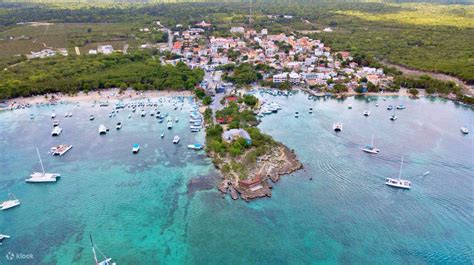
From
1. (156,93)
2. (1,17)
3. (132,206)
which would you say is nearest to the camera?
(132,206)

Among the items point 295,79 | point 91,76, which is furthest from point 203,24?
point 295,79

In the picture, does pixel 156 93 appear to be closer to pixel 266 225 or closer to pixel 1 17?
pixel 266 225

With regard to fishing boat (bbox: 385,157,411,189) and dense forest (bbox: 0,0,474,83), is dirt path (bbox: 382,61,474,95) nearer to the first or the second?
dense forest (bbox: 0,0,474,83)

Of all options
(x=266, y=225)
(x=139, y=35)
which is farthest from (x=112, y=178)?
(x=139, y=35)

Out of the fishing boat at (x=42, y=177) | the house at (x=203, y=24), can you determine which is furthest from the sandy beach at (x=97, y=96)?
the house at (x=203, y=24)

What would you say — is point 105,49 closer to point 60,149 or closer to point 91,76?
point 91,76
